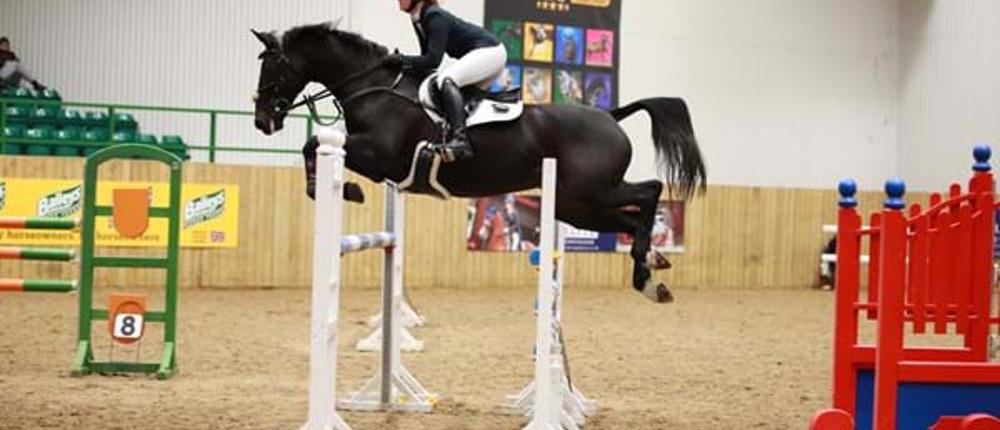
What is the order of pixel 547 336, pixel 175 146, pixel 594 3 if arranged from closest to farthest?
1. pixel 547 336
2. pixel 175 146
3. pixel 594 3

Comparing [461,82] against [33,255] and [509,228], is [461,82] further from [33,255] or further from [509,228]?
[509,228]

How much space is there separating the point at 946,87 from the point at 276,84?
51.5 feet

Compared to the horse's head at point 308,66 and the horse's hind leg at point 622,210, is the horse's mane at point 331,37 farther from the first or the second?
the horse's hind leg at point 622,210

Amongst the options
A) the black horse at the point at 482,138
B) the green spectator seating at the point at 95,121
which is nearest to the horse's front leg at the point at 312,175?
the black horse at the point at 482,138

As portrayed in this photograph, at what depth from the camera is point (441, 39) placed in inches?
244

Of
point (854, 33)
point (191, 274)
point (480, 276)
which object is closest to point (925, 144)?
point (854, 33)

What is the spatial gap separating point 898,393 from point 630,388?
336cm

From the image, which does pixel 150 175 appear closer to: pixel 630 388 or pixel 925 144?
pixel 630 388

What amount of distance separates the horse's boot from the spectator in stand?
12.2 m

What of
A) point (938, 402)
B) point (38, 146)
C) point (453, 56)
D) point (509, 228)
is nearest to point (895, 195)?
point (938, 402)

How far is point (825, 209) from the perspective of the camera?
18.7 metres

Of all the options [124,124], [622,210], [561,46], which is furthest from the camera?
[561,46]

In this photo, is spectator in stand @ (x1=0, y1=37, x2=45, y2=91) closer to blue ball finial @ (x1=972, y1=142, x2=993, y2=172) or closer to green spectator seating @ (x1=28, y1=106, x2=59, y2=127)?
green spectator seating @ (x1=28, y1=106, x2=59, y2=127)

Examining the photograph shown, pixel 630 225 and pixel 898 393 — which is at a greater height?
pixel 630 225
